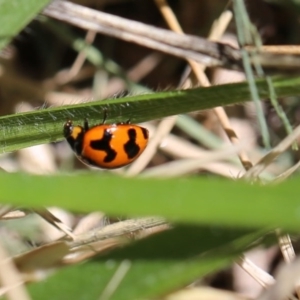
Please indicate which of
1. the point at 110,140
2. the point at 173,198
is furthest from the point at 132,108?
the point at 173,198

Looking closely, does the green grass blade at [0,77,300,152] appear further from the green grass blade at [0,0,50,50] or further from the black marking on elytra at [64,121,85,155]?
the green grass blade at [0,0,50,50]

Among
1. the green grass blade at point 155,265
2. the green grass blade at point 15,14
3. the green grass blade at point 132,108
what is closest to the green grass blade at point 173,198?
the green grass blade at point 155,265

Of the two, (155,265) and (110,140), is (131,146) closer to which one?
(110,140)

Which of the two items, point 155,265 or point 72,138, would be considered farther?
point 72,138

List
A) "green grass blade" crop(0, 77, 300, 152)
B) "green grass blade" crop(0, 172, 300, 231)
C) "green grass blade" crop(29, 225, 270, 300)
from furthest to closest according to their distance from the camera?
"green grass blade" crop(0, 77, 300, 152) → "green grass blade" crop(29, 225, 270, 300) → "green grass blade" crop(0, 172, 300, 231)

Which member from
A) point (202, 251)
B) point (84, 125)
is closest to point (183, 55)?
point (84, 125)

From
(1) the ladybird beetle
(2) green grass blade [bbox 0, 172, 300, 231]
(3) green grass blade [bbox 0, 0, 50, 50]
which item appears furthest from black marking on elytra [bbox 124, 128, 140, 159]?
(2) green grass blade [bbox 0, 172, 300, 231]

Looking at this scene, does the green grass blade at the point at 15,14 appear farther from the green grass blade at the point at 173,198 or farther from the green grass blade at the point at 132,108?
the green grass blade at the point at 173,198
